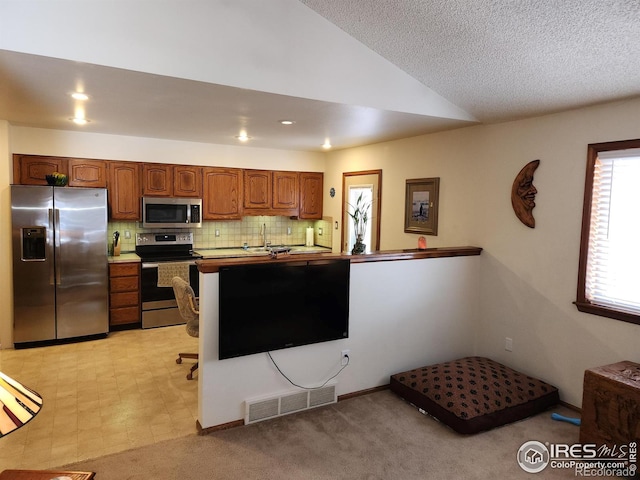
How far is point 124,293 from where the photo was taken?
17.0 ft

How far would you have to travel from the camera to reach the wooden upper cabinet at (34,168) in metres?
4.77

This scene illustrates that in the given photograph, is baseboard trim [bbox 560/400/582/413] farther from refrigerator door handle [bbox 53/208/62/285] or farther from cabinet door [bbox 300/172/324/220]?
refrigerator door handle [bbox 53/208/62/285]

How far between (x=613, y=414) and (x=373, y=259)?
192 cm

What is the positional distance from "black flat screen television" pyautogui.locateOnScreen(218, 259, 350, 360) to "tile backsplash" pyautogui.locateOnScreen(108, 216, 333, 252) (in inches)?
130

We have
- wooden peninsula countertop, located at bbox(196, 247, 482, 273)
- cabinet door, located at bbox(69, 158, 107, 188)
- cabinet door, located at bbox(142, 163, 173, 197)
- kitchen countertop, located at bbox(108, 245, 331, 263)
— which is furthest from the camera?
cabinet door, located at bbox(142, 163, 173, 197)

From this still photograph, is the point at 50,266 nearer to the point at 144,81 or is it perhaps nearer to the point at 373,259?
the point at 144,81

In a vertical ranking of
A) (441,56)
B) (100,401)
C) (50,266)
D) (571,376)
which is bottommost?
(100,401)

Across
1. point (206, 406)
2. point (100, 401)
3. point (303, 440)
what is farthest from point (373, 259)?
point (100, 401)

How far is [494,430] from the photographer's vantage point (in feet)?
10.1

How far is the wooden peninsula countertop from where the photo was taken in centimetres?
288

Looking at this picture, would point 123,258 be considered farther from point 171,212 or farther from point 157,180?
point 157,180

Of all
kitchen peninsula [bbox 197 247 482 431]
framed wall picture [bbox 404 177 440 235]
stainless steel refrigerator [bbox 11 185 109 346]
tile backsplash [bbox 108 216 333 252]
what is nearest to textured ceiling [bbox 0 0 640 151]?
framed wall picture [bbox 404 177 440 235]

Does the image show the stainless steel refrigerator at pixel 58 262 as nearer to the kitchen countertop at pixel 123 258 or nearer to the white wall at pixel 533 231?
the kitchen countertop at pixel 123 258

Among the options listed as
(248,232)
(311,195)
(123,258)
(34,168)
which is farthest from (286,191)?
(34,168)
